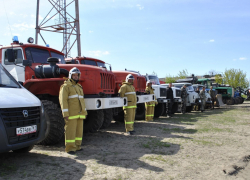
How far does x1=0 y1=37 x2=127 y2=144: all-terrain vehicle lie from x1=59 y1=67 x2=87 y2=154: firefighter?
426 mm

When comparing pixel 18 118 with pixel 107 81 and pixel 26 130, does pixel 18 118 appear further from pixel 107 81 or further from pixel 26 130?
pixel 107 81

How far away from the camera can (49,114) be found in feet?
17.9

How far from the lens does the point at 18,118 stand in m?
4.04

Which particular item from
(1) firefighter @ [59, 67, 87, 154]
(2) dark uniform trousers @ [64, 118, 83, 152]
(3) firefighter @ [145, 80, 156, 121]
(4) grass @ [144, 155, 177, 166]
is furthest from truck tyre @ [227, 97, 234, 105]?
(2) dark uniform trousers @ [64, 118, 83, 152]

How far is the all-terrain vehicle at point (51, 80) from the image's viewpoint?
18.3ft

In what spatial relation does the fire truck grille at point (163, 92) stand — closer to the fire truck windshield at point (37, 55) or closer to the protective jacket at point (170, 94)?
the protective jacket at point (170, 94)

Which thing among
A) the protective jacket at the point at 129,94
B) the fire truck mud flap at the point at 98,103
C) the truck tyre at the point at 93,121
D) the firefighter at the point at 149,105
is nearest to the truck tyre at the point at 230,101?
the firefighter at the point at 149,105

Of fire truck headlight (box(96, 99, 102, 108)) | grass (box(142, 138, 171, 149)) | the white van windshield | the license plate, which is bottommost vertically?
grass (box(142, 138, 171, 149))

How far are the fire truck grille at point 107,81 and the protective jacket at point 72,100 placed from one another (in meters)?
1.12

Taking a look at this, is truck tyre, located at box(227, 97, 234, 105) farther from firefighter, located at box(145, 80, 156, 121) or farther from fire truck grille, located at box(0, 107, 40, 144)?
fire truck grille, located at box(0, 107, 40, 144)

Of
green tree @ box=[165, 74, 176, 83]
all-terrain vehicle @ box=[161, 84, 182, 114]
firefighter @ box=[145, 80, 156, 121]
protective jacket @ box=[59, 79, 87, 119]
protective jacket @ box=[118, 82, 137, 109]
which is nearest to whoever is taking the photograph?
protective jacket @ box=[59, 79, 87, 119]

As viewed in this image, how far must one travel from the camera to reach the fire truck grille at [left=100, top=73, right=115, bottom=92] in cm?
630

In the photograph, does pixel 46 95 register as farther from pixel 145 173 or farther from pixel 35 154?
pixel 145 173

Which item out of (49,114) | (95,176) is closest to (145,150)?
(95,176)
